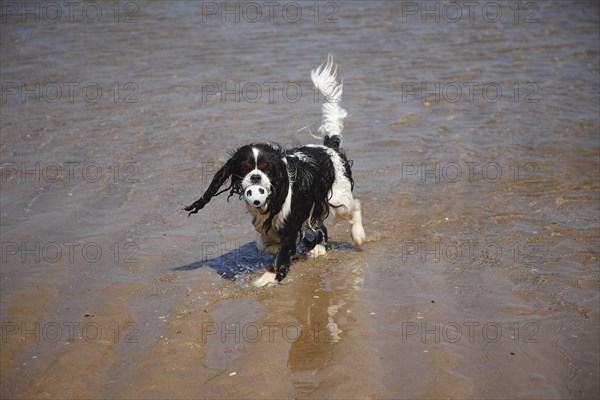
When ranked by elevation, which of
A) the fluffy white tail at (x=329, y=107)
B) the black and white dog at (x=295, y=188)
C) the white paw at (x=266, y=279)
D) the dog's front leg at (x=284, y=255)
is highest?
the fluffy white tail at (x=329, y=107)

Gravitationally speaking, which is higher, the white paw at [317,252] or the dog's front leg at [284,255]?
the dog's front leg at [284,255]

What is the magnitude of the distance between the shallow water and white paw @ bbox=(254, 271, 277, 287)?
75 millimetres

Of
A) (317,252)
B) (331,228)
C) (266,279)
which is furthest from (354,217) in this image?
(266,279)

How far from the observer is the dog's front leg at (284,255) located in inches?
207

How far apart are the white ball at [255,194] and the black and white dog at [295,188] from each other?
0.08 ft

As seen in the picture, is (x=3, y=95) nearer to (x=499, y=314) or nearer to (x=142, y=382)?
(x=142, y=382)

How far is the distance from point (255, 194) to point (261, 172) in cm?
16

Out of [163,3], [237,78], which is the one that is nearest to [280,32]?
[237,78]

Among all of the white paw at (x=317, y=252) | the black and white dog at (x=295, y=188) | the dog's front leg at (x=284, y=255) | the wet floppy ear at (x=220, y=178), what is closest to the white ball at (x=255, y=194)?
the black and white dog at (x=295, y=188)

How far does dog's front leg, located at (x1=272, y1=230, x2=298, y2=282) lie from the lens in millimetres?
5258

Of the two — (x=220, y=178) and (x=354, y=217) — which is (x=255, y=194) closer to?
(x=220, y=178)

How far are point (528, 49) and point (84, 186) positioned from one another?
9.30 m

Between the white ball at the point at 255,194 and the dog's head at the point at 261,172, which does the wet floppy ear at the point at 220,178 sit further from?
the white ball at the point at 255,194

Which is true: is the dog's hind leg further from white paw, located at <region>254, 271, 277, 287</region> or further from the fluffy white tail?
white paw, located at <region>254, 271, 277, 287</region>
